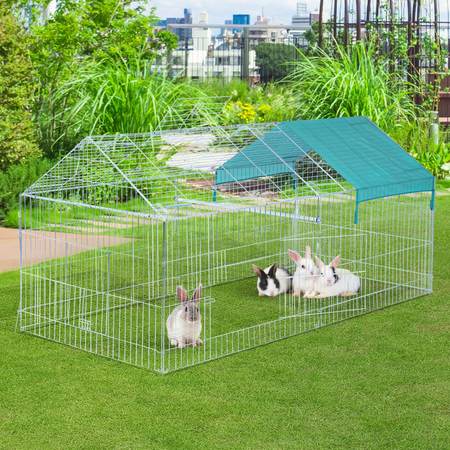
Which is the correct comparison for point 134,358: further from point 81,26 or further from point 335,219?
point 81,26

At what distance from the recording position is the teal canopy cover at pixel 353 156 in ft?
17.0

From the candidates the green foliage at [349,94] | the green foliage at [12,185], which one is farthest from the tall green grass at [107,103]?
the green foliage at [349,94]

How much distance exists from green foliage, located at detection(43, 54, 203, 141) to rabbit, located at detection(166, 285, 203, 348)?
5.47 meters

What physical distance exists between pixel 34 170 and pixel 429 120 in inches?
285

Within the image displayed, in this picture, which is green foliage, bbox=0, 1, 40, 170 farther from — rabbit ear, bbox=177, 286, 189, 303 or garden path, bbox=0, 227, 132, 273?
rabbit ear, bbox=177, 286, 189, 303

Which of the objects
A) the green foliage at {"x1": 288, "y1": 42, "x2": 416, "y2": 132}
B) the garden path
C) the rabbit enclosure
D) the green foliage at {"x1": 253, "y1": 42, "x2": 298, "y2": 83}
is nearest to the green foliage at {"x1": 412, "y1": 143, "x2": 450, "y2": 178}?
the green foliage at {"x1": 288, "y1": 42, "x2": 416, "y2": 132}

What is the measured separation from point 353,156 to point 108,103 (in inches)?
193

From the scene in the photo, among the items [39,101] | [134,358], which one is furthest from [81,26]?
[134,358]

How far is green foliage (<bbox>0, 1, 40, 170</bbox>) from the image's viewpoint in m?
8.84

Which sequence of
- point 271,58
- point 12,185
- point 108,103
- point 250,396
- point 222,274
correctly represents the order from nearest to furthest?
point 250,396
point 222,274
point 12,185
point 108,103
point 271,58

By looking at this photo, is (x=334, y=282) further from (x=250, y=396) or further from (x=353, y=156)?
(x=250, y=396)

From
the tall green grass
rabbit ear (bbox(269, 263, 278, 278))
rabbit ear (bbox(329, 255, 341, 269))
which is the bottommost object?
rabbit ear (bbox(269, 263, 278, 278))

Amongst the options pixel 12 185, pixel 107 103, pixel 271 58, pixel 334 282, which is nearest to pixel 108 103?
pixel 107 103

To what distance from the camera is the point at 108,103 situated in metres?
9.48
